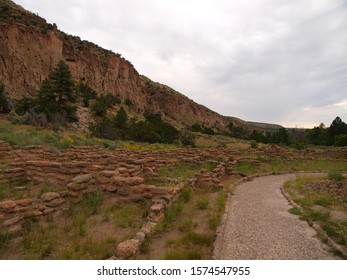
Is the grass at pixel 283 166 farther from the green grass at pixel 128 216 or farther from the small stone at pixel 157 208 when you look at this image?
the small stone at pixel 157 208

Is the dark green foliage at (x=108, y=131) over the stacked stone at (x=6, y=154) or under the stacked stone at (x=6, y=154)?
over

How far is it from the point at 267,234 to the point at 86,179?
18.6ft

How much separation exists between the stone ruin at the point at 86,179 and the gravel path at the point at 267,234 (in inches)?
72.8

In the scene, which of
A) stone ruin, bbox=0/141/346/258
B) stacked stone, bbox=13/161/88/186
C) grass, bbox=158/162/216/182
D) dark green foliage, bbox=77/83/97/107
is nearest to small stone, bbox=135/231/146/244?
stone ruin, bbox=0/141/346/258

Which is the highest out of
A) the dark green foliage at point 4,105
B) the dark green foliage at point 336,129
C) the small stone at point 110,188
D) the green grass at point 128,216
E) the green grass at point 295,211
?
the dark green foliage at point 336,129

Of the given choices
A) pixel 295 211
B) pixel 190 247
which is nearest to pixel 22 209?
pixel 190 247

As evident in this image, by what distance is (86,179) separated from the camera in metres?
8.78

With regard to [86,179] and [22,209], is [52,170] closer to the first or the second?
[86,179]

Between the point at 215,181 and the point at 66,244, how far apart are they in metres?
7.11

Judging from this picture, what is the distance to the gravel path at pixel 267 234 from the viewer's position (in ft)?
17.0

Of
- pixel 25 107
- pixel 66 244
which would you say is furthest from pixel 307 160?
pixel 25 107

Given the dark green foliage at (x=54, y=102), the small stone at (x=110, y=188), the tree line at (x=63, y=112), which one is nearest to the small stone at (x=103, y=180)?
the small stone at (x=110, y=188)

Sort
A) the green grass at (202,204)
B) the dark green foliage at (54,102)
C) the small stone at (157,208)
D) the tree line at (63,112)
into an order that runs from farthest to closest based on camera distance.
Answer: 1. the dark green foliage at (54,102)
2. the tree line at (63,112)
3. the green grass at (202,204)
4. the small stone at (157,208)

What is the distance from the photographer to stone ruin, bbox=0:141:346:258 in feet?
21.4
